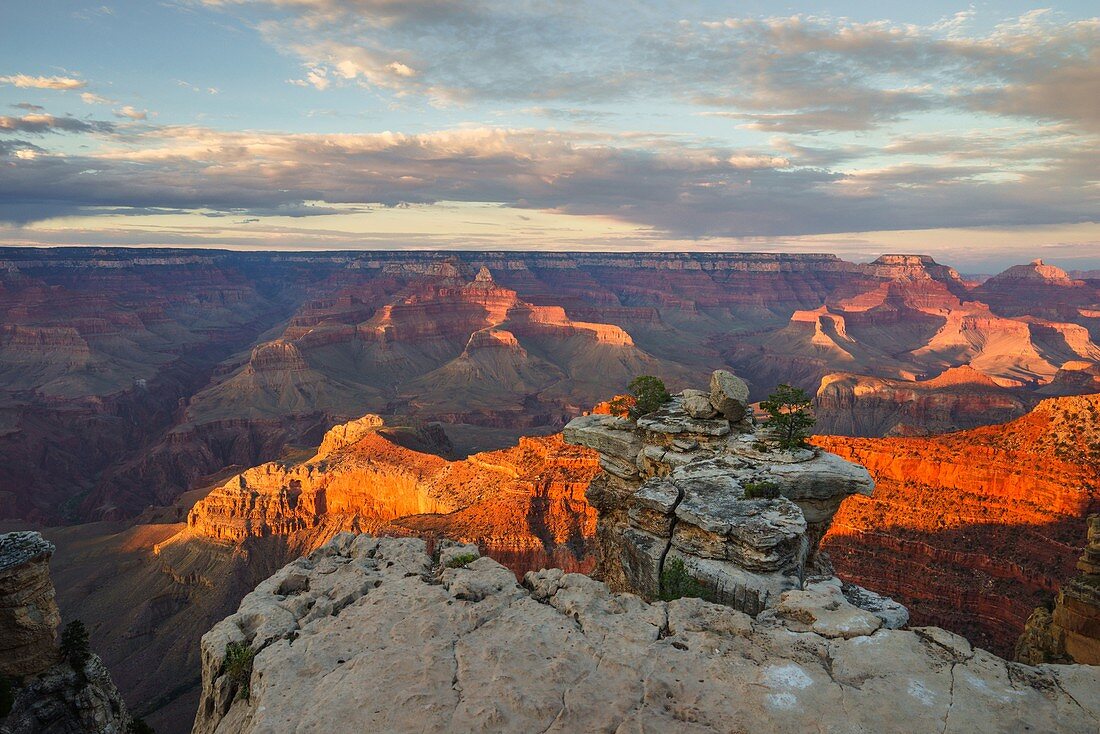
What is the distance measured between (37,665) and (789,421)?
28874 millimetres

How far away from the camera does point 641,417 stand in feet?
98.6

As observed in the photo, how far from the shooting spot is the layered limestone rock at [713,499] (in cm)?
1864

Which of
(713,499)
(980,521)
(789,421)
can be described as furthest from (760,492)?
(980,521)

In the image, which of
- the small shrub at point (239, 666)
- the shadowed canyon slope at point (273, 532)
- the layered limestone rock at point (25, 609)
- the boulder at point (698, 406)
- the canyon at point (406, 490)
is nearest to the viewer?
the small shrub at point (239, 666)

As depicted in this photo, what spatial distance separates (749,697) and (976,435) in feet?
178

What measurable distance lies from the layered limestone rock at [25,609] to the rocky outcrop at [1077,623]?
126 feet

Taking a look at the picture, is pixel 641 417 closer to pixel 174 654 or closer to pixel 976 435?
pixel 976 435

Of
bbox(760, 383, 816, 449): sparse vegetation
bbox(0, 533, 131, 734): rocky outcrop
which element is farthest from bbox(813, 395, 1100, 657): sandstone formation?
bbox(0, 533, 131, 734): rocky outcrop

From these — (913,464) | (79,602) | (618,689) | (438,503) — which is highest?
(618,689)

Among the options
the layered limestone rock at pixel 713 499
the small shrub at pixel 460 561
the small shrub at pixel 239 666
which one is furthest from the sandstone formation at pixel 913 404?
the small shrub at pixel 239 666

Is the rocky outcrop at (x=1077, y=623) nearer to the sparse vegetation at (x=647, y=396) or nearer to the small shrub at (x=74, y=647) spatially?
the sparse vegetation at (x=647, y=396)

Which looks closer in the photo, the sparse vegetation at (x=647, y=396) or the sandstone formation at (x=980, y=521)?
the sparse vegetation at (x=647, y=396)

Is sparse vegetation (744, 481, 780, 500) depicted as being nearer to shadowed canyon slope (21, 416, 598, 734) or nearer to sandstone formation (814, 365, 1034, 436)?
shadowed canyon slope (21, 416, 598, 734)

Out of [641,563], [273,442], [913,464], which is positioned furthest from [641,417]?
[273,442]
